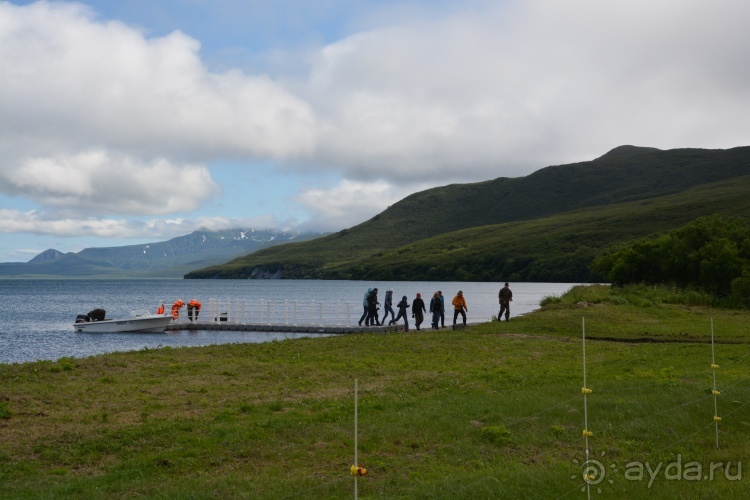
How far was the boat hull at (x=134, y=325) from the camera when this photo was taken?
54.9 m

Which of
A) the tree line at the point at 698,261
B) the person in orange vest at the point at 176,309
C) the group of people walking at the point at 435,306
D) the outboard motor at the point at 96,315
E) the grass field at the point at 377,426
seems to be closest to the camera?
the grass field at the point at 377,426

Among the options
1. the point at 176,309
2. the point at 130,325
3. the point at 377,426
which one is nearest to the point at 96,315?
the point at 130,325

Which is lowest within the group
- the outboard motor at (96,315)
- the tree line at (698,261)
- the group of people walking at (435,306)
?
the outboard motor at (96,315)

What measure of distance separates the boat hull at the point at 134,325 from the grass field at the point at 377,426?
3258 centimetres

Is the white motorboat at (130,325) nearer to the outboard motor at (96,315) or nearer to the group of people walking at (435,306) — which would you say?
the outboard motor at (96,315)

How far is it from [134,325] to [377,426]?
46.1 meters

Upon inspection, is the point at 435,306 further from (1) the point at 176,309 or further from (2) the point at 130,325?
(2) the point at 130,325

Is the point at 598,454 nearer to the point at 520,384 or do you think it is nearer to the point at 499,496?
the point at 499,496

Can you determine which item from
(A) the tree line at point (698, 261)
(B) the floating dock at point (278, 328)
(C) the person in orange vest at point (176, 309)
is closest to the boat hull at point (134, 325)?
(C) the person in orange vest at point (176, 309)

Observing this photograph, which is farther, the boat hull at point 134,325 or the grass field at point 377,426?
the boat hull at point 134,325

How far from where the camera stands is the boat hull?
5488cm

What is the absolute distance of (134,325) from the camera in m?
55.2

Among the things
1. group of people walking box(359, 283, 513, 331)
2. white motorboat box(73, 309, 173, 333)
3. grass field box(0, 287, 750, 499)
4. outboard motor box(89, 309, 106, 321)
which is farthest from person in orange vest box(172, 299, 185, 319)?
grass field box(0, 287, 750, 499)

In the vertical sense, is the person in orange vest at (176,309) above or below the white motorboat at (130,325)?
above
